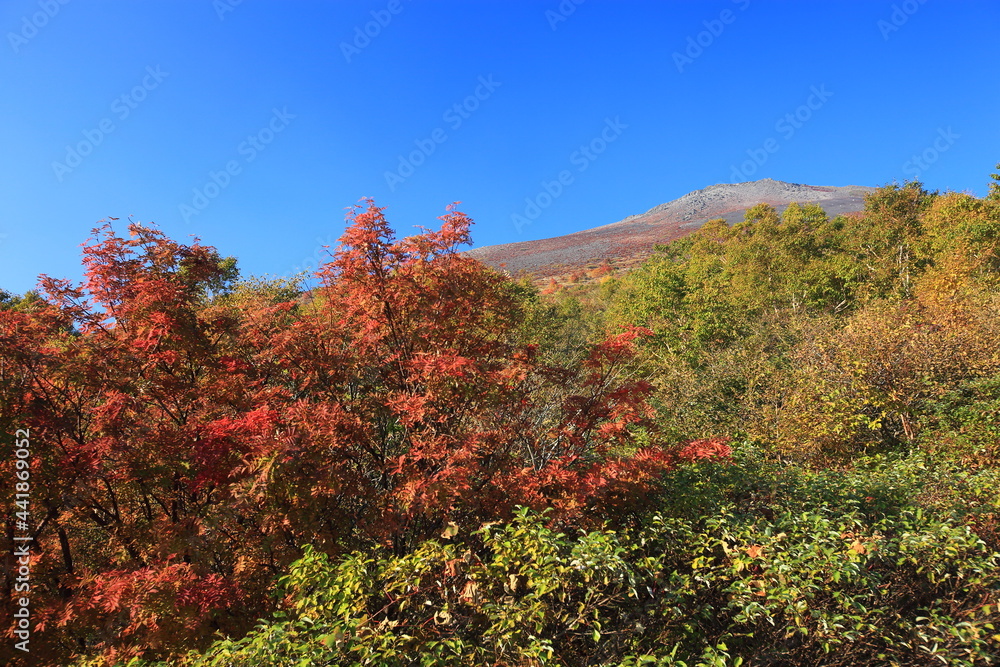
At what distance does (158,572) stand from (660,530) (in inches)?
168

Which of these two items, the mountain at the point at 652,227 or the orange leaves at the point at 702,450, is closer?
the orange leaves at the point at 702,450

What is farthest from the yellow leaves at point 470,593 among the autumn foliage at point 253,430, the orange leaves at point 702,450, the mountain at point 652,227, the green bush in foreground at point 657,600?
the mountain at point 652,227

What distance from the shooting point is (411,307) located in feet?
17.3

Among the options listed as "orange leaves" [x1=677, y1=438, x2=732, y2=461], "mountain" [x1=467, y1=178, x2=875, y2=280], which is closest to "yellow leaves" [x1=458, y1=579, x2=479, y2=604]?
"orange leaves" [x1=677, y1=438, x2=732, y2=461]

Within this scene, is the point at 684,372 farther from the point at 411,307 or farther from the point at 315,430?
the point at 315,430

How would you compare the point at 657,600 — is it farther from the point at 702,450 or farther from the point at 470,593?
the point at 702,450

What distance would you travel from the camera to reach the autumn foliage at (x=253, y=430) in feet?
14.0

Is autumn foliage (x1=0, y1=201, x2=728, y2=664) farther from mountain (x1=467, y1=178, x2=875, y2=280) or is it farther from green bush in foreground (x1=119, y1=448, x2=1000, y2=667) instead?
mountain (x1=467, y1=178, x2=875, y2=280)

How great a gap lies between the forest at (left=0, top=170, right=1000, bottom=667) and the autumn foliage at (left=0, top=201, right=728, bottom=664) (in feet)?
0.10

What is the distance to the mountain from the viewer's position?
263 ft

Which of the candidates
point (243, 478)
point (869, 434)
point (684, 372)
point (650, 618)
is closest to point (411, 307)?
point (243, 478)

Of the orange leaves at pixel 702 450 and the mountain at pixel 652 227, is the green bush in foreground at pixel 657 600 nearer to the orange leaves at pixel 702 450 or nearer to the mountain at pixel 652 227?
the orange leaves at pixel 702 450

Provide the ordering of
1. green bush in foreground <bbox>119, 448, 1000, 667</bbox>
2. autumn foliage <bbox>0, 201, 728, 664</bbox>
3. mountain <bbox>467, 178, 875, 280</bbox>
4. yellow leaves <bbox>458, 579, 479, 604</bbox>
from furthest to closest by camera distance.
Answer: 1. mountain <bbox>467, 178, 875, 280</bbox>
2. autumn foliage <bbox>0, 201, 728, 664</bbox>
3. yellow leaves <bbox>458, 579, 479, 604</bbox>
4. green bush in foreground <bbox>119, 448, 1000, 667</bbox>

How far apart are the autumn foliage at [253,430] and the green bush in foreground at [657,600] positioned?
630mm
